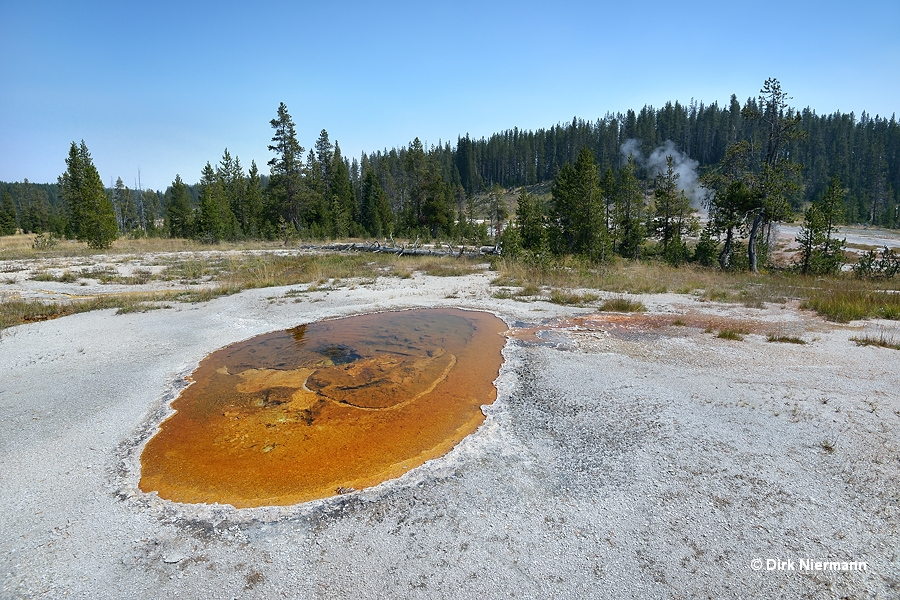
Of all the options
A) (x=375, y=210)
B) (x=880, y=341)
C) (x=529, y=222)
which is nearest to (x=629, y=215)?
(x=529, y=222)

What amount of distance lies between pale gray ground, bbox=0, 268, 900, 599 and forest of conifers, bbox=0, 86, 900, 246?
18.6 m

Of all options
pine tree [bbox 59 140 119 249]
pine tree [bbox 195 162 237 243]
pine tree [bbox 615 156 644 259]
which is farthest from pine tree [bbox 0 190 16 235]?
pine tree [bbox 615 156 644 259]

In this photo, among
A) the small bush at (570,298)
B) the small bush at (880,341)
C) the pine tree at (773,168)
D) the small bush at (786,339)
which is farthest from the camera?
the pine tree at (773,168)

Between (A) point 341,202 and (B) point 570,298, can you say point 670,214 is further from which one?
(A) point 341,202


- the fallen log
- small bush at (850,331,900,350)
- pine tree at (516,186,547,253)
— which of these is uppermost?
pine tree at (516,186,547,253)

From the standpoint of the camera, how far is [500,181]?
112 meters

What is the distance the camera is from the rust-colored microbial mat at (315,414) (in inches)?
177

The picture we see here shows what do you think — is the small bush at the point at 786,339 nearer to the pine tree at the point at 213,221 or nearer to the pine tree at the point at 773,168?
the pine tree at the point at 773,168

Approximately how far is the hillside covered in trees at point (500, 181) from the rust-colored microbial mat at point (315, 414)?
19.0 meters

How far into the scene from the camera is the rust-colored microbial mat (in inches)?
177

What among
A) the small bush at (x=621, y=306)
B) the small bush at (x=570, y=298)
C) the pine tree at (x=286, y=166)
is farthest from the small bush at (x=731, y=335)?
the pine tree at (x=286, y=166)

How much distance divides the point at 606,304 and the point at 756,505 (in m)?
9.47

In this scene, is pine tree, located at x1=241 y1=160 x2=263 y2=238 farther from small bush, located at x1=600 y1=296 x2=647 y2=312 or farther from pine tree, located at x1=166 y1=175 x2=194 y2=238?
small bush, located at x1=600 y1=296 x2=647 y2=312

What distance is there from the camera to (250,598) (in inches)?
115
